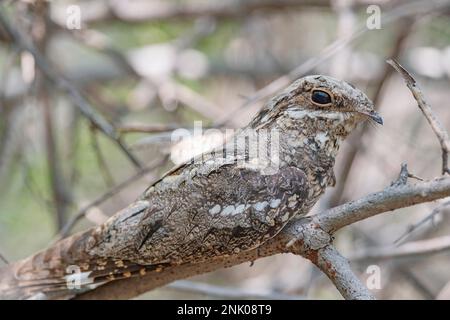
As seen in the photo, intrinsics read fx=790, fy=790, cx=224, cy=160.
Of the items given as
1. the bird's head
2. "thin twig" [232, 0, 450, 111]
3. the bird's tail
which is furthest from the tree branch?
"thin twig" [232, 0, 450, 111]

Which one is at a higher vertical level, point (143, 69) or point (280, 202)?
point (143, 69)

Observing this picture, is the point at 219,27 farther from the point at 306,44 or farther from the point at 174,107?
the point at 174,107

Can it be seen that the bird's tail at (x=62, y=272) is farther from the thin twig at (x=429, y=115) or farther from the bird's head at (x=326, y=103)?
the thin twig at (x=429, y=115)

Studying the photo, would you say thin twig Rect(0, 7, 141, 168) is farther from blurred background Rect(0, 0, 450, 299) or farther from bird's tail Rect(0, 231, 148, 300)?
bird's tail Rect(0, 231, 148, 300)

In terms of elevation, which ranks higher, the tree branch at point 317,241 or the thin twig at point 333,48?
the thin twig at point 333,48

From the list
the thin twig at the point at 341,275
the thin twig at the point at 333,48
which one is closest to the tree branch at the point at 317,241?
the thin twig at the point at 341,275

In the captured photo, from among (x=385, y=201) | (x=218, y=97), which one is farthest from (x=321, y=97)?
(x=218, y=97)
